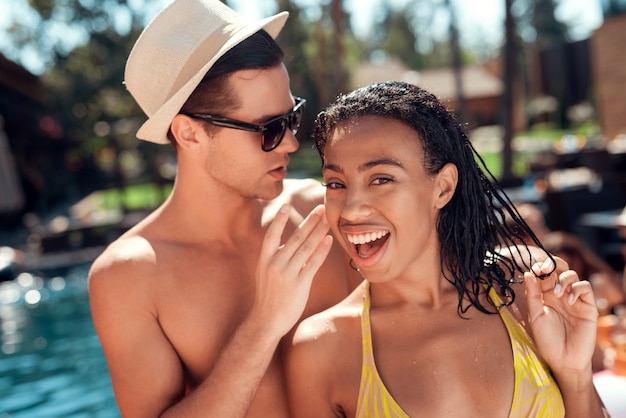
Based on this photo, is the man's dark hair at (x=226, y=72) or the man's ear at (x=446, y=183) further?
the man's dark hair at (x=226, y=72)

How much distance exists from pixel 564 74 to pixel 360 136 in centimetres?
4492

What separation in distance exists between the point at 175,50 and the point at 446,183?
1.10 m

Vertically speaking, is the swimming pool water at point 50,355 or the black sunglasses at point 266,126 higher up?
the black sunglasses at point 266,126

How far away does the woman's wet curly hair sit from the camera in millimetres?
1948

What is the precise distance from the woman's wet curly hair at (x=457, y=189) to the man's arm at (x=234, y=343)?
345 millimetres

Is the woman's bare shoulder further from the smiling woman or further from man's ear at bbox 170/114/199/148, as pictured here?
man's ear at bbox 170/114/199/148

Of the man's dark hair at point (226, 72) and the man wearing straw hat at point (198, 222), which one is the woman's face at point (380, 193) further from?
the man's dark hair at point (226, 72)

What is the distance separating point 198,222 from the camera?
2650 mm

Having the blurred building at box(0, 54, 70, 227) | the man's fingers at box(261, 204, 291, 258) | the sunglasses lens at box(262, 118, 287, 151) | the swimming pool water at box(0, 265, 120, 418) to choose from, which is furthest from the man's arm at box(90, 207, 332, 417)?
the blurred building at box(0, 54, 70, 227)

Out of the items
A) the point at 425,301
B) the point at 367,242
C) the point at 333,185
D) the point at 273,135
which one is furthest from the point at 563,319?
the point at 273,135

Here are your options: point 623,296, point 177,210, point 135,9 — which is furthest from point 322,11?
point 177,210

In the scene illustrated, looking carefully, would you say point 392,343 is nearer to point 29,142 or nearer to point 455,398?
point 455,398

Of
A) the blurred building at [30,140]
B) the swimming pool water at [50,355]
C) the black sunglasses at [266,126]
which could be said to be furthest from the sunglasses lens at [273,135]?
the blurred building at [30,140]

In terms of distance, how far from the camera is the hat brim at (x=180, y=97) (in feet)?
7.68
